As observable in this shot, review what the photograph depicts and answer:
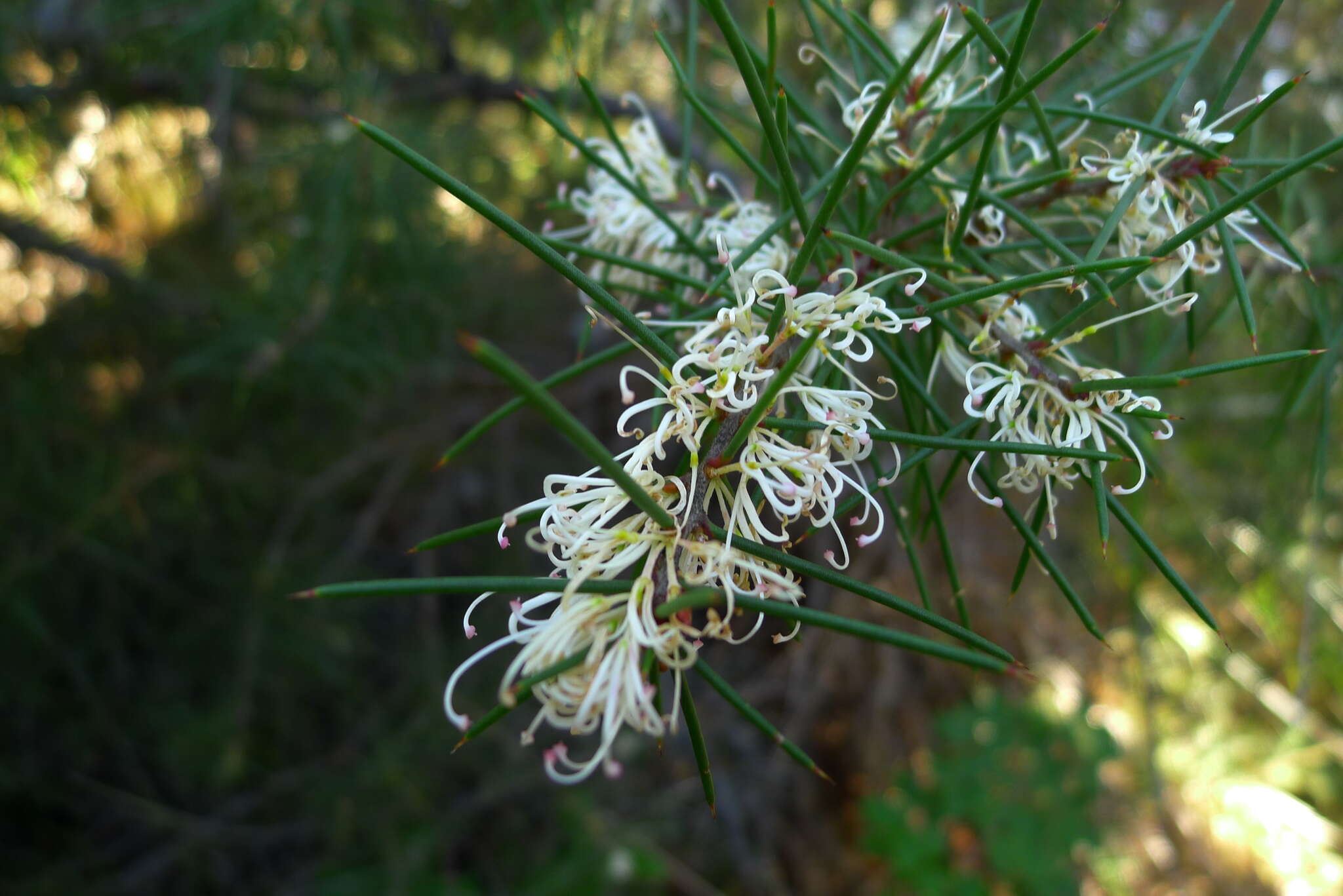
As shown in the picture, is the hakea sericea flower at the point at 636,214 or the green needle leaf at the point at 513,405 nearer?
the green needle leaf at the point at 513,405

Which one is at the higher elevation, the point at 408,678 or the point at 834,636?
the point at 408,678

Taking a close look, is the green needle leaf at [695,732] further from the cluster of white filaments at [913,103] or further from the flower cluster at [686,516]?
the cluster of white filaments at [913,103]

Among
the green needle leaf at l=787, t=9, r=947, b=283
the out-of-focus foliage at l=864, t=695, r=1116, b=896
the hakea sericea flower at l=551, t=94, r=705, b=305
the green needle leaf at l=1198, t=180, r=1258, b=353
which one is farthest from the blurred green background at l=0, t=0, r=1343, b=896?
the green needle leaf at l=787, t=9, r=947, b=283

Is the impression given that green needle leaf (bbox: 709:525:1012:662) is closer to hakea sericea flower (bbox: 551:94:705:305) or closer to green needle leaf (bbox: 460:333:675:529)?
green needle leaf (bbox: 460:333:675:529)

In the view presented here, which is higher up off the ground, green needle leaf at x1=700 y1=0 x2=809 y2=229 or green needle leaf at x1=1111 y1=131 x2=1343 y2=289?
green needle leaf at x1=700 y1=0 x2=809 y2=229

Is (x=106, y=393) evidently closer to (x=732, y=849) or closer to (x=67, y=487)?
(x=67, y=487)

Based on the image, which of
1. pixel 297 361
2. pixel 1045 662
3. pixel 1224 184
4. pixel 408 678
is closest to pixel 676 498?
pixel 1224 184

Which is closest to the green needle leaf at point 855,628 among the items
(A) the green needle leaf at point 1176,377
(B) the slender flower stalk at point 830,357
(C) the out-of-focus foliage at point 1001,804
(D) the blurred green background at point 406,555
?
(B) the slender flower stalk at point 830,357
